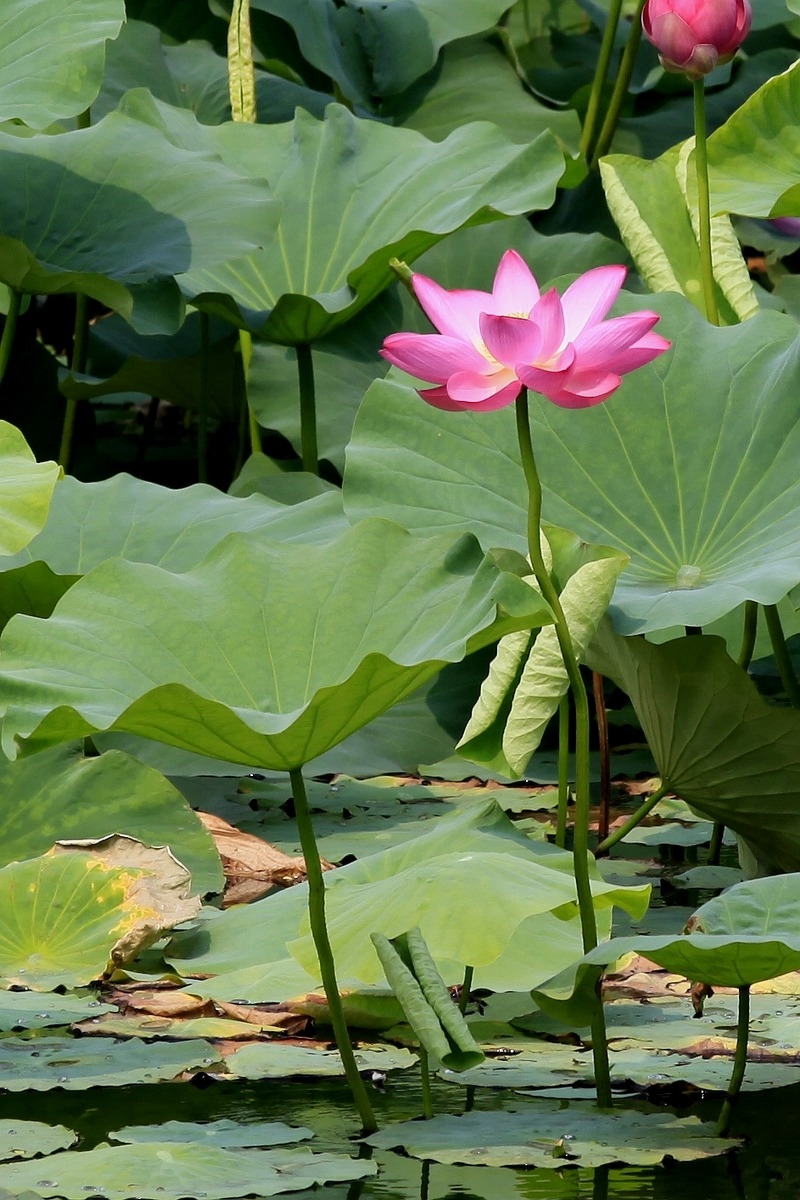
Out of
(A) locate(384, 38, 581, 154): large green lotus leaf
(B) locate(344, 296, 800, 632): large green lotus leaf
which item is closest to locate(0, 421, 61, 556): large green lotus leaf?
(B) locate(344, 296, 800, 632): large green lotus leaf

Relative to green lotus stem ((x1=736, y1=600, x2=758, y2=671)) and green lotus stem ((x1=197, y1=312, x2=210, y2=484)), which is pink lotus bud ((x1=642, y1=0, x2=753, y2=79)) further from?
green lotus stem ((x1=197, y1=312, x2=210, y2=484))

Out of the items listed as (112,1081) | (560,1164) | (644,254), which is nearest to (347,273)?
(644,254)

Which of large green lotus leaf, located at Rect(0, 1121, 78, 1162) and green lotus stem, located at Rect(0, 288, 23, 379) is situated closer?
large green lotus leaf, located at Rect(0, 1121, 78, 1162)

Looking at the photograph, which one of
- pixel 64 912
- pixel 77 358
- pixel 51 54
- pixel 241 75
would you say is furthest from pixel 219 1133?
pixel 241 75

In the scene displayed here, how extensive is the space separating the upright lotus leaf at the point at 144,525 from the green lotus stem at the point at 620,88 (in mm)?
1330

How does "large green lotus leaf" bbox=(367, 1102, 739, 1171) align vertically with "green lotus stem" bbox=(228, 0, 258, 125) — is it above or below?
below

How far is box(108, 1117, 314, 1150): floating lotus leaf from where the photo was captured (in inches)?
39.9

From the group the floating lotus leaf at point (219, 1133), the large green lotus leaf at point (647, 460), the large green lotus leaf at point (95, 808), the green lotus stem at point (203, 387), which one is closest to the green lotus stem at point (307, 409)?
the green lotus stem at point (203, 387)

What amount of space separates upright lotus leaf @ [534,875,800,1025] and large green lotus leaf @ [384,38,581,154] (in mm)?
2502

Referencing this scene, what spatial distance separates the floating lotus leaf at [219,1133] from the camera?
1.01 m

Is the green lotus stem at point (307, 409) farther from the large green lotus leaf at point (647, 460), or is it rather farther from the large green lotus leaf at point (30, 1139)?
the large green lotus leaf at point (30, 1139)

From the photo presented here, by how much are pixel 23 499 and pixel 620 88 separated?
1.84 metres

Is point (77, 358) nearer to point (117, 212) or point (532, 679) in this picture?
point (117, 212)

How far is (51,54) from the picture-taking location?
6.98 feet
